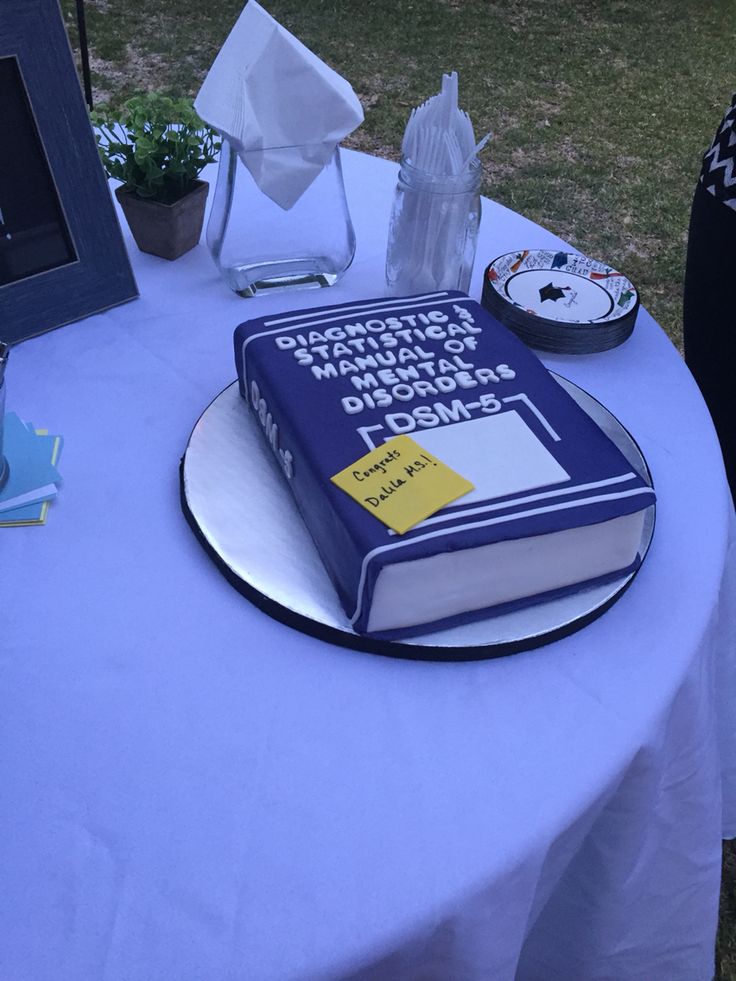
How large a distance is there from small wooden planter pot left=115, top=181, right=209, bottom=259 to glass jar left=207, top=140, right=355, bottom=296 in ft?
0.14

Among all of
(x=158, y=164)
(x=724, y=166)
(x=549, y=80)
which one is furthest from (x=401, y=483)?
(x=549, y=80)

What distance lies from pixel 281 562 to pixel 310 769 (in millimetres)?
151

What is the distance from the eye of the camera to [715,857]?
0.71 meters

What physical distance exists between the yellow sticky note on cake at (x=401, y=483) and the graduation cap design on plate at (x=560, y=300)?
329 millimetres

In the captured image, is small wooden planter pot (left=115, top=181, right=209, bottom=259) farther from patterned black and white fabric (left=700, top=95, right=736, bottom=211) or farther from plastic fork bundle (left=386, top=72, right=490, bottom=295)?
patterned black and white fabric (left=700, top=95, right=736, bottom=211)

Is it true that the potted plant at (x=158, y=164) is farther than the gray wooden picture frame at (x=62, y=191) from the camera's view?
Yes

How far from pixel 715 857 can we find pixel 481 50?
4127 mm

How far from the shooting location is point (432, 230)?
0.80 meters

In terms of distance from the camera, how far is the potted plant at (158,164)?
86 cm

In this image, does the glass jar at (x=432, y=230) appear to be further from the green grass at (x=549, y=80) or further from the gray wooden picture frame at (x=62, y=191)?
the green grass at (x=549, y=80)

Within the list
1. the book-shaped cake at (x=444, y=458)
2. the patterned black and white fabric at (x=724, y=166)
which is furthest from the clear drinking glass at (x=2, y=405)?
the patterned black and white fabric at (x=724, y=166)

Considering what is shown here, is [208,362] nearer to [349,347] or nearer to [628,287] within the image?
[349,347]

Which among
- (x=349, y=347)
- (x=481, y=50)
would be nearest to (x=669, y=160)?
(x=481, y=50)

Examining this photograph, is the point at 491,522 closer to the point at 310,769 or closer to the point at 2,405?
the point at 310,769
